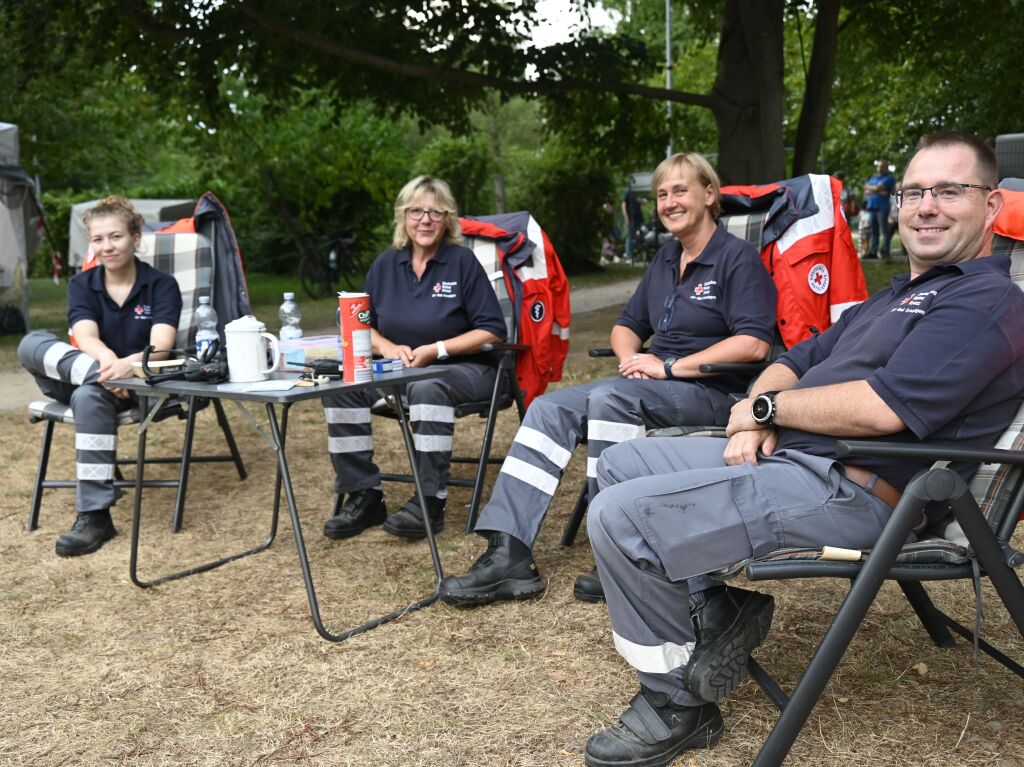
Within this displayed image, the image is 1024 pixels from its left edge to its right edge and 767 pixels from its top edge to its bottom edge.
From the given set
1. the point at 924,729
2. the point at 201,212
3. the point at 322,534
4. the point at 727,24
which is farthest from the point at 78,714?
the point at 727,24

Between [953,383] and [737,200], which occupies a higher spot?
[737,200]

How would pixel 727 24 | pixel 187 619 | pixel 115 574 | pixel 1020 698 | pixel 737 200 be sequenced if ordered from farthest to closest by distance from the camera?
pixel 727 24 < pixel 737 200 < pixel 115 574 < pixel 187 619 < pixel 1020 698

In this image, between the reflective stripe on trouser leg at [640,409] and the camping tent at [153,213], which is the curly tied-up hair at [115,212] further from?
the camping tent at [153,213]

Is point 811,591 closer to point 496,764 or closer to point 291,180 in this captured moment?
point 496,764

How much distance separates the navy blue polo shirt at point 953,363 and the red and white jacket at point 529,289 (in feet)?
7.30

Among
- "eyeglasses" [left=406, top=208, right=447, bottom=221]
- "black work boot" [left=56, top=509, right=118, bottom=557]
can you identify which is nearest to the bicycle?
"eyeglasses" [left=406, top=208, right=447, bottom=221]

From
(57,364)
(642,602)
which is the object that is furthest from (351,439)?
(642,602)

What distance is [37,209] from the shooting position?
36.2 feet

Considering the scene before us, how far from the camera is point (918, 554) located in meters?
2.24

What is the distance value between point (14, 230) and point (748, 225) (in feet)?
29.2

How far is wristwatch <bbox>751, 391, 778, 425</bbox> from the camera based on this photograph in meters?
2.56

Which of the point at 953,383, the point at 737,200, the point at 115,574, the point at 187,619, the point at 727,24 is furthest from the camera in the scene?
the point at 727,24

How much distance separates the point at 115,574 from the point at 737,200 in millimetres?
2831

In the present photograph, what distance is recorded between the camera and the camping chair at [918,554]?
212cm
